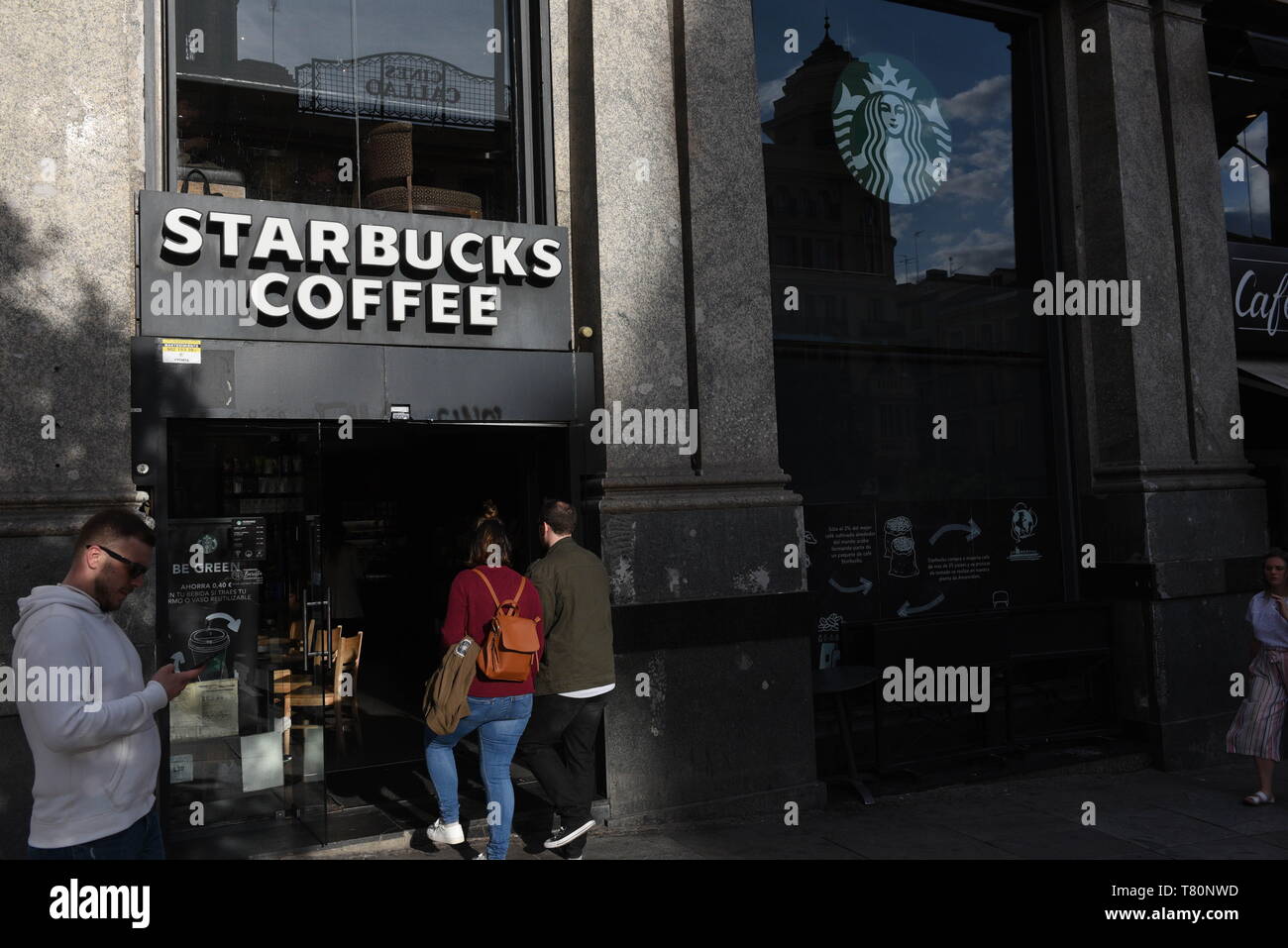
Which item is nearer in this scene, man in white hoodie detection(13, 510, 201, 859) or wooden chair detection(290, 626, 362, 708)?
man in white hoodie detection(13, 510, 201, 859)

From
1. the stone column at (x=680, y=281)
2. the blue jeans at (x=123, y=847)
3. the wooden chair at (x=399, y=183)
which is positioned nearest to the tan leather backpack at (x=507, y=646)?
the stone column at (x=680, y=281)

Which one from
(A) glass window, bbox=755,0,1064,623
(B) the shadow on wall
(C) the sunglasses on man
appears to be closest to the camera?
(C) the sunglasses on man

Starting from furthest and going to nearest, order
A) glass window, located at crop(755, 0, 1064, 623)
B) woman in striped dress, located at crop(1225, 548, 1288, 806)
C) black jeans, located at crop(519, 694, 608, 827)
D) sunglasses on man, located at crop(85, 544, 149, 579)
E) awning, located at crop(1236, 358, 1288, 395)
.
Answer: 1. awning, located at crop(1236, 358, 1288, 395)
2. glass window, located at crop(755, 0, 1064, 623)
3. woman in striped dress, located at crop(1225, 548, 1288, 806)
4. black jeans, located at crop(519, 694, 608, 827)
5. sunglasses on man, located at crop(85, 544, 149, 579)

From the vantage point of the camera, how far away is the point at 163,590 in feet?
20.9

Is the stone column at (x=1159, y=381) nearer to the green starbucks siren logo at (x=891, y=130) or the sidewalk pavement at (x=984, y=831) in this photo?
the sidewalk pavement at (x=984, y=831)

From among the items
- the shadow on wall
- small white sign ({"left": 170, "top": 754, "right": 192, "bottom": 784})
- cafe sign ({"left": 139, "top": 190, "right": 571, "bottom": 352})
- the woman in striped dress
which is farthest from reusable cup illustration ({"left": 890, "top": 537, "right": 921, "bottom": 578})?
the shadow on wall

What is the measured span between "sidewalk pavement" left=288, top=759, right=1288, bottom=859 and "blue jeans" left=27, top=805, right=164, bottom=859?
3.02m

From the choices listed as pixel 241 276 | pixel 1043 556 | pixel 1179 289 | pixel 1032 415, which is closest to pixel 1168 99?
pixel 1179 289

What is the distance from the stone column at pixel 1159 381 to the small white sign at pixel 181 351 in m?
7.28

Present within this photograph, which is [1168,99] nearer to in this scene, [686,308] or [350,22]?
[686,308]

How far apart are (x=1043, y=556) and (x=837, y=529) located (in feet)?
7.39

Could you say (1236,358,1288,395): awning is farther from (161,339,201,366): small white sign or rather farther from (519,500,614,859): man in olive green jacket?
(161,339,201,366): small white sign

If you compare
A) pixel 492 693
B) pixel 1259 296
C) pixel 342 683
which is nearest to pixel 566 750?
pixel 492 693

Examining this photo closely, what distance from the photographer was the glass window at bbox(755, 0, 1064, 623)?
8.62 meters
